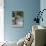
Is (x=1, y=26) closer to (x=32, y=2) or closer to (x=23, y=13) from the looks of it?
(x=23, y=13)

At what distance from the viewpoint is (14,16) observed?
5293 millimetres

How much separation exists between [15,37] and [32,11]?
1.22m

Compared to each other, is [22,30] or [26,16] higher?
[26,16]

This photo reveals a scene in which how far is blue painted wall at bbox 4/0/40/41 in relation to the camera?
17.0 feet

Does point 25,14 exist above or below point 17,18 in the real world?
above

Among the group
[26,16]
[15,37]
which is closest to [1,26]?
[15,37]

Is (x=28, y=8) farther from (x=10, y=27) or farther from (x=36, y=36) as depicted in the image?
(x=36, y=36)

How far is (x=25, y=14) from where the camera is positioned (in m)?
5.24

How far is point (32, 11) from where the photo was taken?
5.19 m

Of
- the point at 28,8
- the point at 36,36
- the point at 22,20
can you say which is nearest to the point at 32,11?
the point at 28,8

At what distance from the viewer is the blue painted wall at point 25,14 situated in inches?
204

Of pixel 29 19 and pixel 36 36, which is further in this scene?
pixel 29 19

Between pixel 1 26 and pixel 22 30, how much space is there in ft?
2.78

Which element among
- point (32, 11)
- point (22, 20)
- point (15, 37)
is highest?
point (32, 11)
